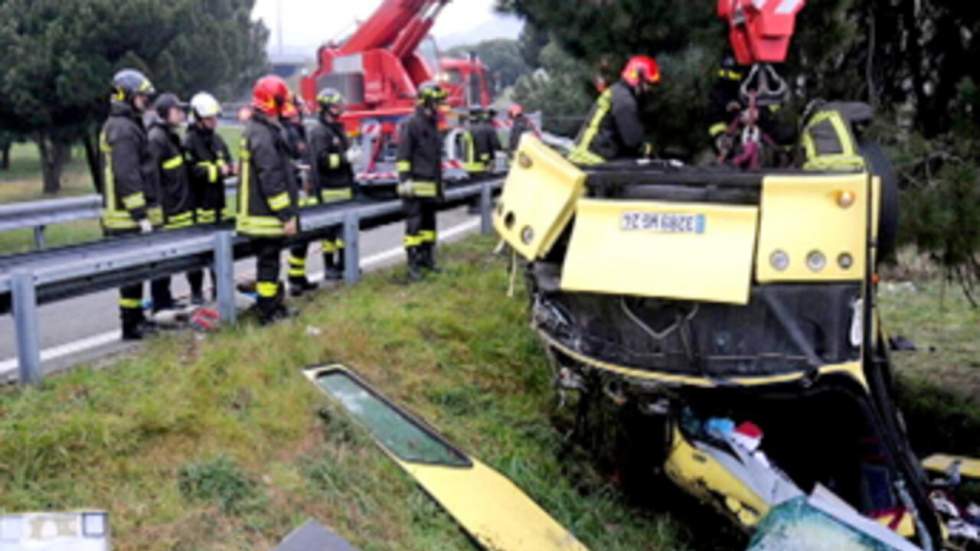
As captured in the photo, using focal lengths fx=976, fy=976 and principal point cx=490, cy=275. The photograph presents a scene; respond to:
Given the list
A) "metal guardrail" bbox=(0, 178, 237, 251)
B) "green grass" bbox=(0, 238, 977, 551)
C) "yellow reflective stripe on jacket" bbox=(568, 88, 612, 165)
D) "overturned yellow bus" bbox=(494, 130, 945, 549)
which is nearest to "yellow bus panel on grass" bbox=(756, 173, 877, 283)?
"overturned yellow bus" bbox=(494, 130, 945, 549)

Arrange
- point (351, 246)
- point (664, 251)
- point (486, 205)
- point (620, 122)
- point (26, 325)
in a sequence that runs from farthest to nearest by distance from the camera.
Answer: point (486, 205) → point (351, 246) → point (620, 122) → point (26, 325) → point (664, 251)

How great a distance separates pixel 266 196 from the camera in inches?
246

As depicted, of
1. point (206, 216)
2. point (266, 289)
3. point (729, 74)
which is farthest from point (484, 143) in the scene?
point (729, 74)

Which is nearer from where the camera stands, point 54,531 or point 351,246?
point 54,531

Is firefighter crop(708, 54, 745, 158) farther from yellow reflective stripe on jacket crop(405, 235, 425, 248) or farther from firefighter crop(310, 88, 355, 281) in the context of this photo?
firefighter crop(310, 88, 355, 281)

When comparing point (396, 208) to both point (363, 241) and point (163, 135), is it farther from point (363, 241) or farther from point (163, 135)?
point (363, 241)

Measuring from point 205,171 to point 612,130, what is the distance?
9.97ft

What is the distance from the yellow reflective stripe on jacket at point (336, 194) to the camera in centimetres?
905

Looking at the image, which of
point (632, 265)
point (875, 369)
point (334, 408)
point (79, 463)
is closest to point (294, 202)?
point (334, 408)

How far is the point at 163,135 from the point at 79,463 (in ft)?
12.8

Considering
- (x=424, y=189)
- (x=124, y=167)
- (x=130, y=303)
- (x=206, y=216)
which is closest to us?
(x=130, y=303)

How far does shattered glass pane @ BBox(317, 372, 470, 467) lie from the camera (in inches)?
175

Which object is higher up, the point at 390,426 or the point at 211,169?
the point at 211,169

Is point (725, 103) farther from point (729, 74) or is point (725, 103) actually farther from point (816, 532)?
point (816, 532)
